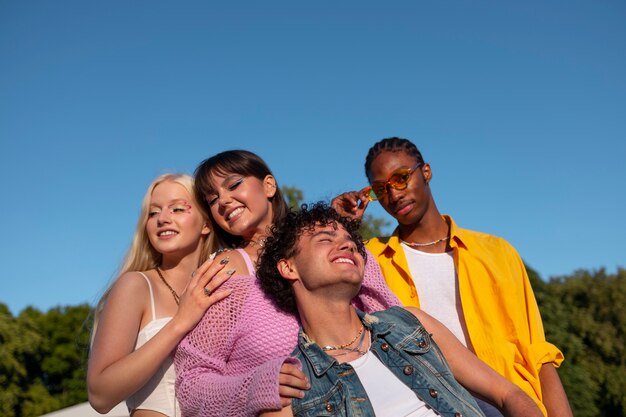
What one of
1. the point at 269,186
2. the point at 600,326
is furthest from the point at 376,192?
the point at 600,326

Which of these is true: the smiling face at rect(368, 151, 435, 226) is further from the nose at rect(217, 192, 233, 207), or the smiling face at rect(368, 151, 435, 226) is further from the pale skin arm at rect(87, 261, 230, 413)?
the pale skin arm at rect(87, 261, 230, 413)

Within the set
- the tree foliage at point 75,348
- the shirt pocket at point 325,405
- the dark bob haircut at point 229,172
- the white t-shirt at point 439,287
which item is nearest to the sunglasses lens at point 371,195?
the white t-shirt at point 439,287

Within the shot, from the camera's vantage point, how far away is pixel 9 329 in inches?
963

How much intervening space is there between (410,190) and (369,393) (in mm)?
2200

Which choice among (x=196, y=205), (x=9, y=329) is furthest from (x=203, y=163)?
(x=9, y=329)

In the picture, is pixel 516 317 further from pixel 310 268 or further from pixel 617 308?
pixel 617 308

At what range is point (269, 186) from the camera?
174 inches

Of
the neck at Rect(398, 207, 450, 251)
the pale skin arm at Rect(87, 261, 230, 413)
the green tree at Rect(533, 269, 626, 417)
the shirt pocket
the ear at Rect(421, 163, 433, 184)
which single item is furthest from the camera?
the green tree at Rect(533, 269, 626, 417)

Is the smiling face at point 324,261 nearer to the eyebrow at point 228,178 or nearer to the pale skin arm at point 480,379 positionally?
the pale skin arm at point 480,379

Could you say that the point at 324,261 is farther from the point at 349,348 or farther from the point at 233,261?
the point at 233,261

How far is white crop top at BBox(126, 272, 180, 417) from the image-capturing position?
153 inches

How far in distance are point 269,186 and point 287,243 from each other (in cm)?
88

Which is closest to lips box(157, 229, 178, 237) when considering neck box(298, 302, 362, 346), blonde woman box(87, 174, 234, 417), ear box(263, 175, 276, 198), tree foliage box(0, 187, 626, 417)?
blonde woman box(87, 174, 234, 417)

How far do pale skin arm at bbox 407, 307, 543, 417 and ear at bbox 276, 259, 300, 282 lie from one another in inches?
29.6
